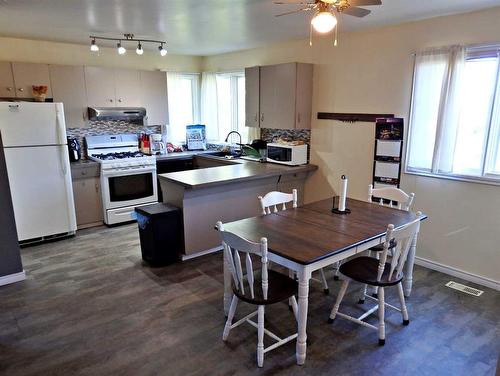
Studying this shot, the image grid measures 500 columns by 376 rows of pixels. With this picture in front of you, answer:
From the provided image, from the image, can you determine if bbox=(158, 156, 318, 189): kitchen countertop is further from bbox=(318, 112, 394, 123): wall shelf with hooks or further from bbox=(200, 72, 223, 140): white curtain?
bbox=(200, 72, 223, 140): white curtain

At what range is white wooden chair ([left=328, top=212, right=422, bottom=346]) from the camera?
2246 millimetres

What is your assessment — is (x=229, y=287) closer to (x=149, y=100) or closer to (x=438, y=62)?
(x=438, y=62)

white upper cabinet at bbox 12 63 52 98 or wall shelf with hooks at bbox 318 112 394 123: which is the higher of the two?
white upper cabinet at bbox 12 63 52 98

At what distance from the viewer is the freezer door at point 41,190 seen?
394cm

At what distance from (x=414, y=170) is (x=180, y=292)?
8.40 ft

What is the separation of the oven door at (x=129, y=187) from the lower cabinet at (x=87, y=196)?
0.40 feet

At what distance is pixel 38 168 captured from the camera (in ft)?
13.3

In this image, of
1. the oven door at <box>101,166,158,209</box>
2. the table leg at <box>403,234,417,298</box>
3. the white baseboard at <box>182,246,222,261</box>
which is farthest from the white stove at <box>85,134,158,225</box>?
the table leg at <box>403,234,417,298</box>

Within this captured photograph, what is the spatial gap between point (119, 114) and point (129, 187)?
106 centimetres

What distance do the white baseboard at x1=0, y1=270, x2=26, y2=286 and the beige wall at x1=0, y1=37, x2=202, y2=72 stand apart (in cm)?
272

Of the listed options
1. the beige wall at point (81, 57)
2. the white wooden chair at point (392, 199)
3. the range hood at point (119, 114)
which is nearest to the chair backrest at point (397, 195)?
the white wooden chair at point (392, 199)

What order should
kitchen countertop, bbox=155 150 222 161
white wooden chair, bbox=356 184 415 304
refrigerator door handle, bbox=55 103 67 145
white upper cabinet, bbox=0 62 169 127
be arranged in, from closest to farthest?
white wooden chair, bbox=356 184 415 304
refrigerator door handle, bbox=55 103 67 145
white upper cabinet, bbox=0 62 169 127
kitchen countertop, bbox=155 150 222 161

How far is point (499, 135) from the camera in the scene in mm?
3043

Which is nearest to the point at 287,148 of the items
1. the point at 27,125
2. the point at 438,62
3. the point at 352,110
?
the point at 352,110
